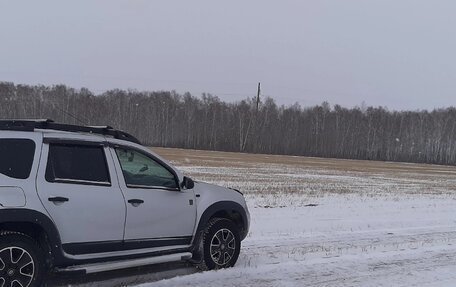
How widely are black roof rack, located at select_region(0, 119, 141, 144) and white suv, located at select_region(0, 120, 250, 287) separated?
1 centimetres

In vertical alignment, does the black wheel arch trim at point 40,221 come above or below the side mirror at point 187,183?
below

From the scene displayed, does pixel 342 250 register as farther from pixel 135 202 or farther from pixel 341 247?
pixel 135 202

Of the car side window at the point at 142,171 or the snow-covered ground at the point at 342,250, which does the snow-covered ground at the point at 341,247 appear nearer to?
the snow-covered ground at the point at 342,250

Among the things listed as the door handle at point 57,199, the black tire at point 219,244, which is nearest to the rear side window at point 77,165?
the door handle at point 57,199

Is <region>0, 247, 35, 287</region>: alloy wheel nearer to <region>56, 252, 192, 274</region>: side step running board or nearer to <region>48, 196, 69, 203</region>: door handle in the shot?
<region>56, 252, 192, 274</region>: side step running board

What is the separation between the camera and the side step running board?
18.3ft

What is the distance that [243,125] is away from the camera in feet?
415

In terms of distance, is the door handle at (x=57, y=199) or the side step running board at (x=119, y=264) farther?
the side step running board at (x=119, y=264)

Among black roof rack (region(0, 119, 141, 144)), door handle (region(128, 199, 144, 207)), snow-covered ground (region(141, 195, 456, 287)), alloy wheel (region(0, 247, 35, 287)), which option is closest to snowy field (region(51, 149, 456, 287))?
snow-covered ground (region(141, 195, 456, 287))

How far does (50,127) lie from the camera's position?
229 inches

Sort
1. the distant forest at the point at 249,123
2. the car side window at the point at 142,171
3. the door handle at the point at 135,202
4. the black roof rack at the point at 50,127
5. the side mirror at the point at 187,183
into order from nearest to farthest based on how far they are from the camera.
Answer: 1. the black roof rack at the point at 50,127
2. the door handle at the point at 135,202
3. the car side window at the point at 142,171
4. the side mirror at the point at 187,183
5. the distant forest at the point at 249,123

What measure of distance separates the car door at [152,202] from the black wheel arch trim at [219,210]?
141 millimetres

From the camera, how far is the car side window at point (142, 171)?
6281 millimetres

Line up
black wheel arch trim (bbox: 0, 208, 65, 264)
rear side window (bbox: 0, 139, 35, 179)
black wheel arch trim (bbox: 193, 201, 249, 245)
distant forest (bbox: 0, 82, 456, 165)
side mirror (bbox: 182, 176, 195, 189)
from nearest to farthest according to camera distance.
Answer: black wheel arch trim (bbox: 0, 208, 65, 264) < rear side window (bbox: 0, 139, 35, 179) < side mirror (bbox: 182, 176, 195, 189) < black wheel arch trim (bbox: 193, 201, 249, 245) < distant forest (bbox: 0, 82, 456, 165)
